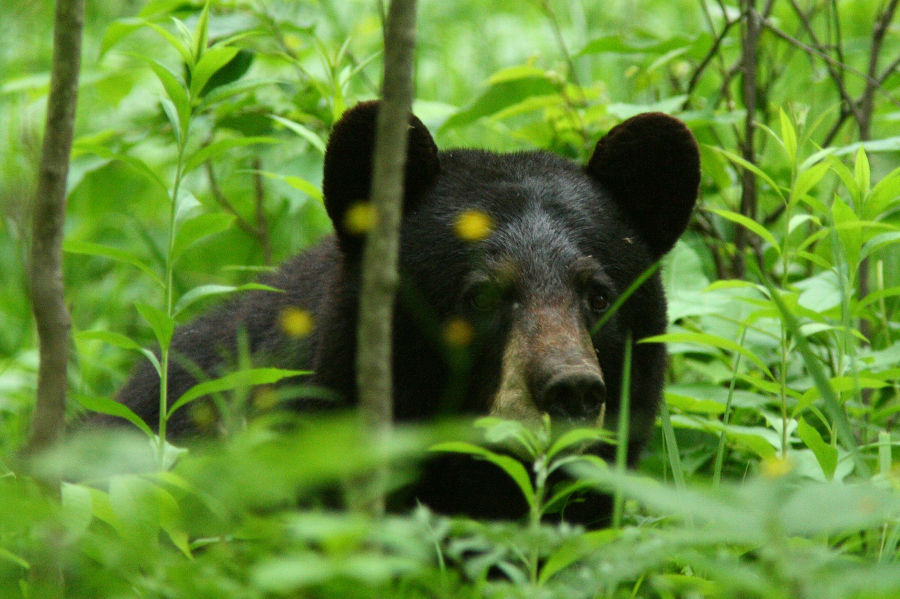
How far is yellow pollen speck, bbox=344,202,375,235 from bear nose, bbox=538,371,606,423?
0.78m

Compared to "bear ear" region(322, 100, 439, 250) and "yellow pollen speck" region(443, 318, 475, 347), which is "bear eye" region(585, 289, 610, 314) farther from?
"bear ear" region(322, 100, 439, 250)

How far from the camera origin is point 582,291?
3072 millimetres

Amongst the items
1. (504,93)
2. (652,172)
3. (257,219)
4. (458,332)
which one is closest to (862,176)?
(652,172)

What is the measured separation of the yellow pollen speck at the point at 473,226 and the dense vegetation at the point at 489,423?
49cm

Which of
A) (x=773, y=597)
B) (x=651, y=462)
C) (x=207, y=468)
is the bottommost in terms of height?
(x=651, y=462)

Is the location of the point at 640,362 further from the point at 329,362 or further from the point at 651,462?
the point at 329,362

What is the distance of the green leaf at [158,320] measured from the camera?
7.23 ft

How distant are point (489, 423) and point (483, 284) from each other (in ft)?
4.62

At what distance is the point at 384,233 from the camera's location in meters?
1.43

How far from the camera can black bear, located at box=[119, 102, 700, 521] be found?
117 inches

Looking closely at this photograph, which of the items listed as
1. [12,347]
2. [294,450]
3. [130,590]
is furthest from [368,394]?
[12,347]

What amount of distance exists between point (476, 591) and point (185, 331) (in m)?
2.32

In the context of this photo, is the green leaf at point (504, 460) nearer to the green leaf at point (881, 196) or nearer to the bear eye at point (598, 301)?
the bear eye at point (598, 301)

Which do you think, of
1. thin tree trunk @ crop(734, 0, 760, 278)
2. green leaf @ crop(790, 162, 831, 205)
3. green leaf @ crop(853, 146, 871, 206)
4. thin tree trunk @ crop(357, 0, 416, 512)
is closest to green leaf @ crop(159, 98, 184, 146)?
thin tree trunk @ crop(357, 0, 416, 512)
